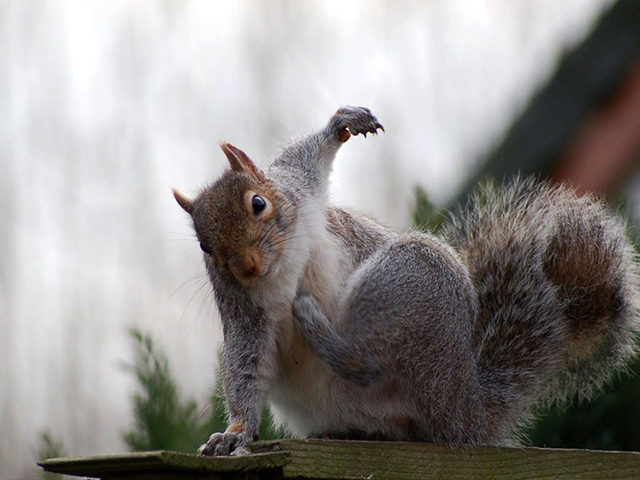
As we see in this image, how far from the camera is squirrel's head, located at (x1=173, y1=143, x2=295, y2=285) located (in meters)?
1.80

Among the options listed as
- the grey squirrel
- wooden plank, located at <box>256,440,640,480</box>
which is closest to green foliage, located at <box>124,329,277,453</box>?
the grey squirrel

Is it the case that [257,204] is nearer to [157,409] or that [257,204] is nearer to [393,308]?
[393,308]

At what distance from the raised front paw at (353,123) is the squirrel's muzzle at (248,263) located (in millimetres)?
487

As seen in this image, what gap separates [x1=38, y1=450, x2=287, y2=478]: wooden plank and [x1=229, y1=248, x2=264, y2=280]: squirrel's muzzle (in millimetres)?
393

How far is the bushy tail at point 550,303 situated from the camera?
2.08 m

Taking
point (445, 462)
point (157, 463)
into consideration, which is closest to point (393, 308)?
point (445, 462)

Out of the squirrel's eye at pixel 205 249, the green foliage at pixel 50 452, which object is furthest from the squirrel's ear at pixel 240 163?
the green foliage at pixel 50 452

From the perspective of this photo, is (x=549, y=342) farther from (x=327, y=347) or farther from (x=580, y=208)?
(x=327, y=347)

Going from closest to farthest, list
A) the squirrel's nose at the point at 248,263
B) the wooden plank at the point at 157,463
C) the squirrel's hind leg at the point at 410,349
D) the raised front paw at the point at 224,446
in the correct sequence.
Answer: the wooden plank at the point at 157,463 → the raised front paw at the point at 224,446 → the squirrel's nose at the point at 248,263 → the squirrel's hind leg at the point at 410,349

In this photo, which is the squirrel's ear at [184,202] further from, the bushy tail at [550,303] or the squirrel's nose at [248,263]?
the bushy tail at [550,303]

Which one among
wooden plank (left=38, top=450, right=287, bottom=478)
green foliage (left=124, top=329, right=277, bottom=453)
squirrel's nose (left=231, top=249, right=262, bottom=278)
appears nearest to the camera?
wooden plank (left=38, top=450, right=287, bottom=478)

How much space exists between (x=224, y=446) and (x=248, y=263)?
360 mm

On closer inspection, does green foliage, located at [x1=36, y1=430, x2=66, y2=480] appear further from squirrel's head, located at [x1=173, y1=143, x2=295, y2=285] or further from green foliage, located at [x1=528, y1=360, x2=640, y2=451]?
green foliage, located at [x1=528, y1=360, x2=640, y2=451]

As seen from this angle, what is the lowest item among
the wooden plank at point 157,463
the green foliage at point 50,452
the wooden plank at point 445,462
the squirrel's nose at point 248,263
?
the wooden plank at point 445,462
